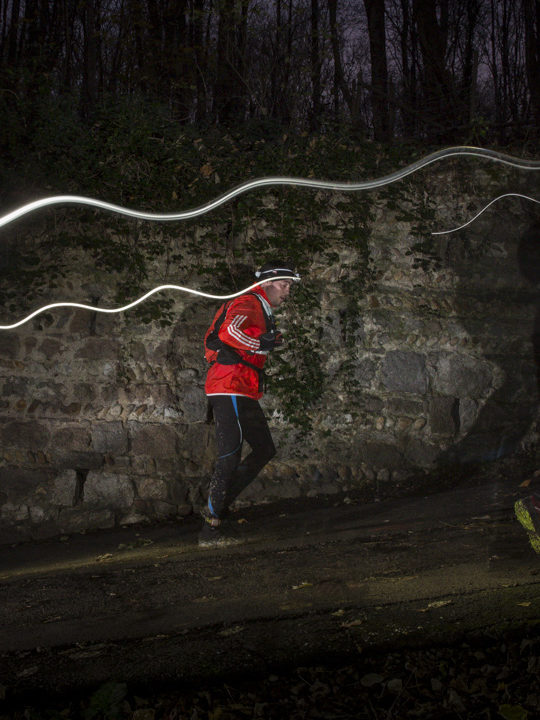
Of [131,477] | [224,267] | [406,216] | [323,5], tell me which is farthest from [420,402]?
[323,5]

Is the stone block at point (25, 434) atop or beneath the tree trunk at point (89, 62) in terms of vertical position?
beneath

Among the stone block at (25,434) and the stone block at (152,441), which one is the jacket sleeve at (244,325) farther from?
the stone block at (25,434)

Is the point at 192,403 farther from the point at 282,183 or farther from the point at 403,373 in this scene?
the point at 282,183

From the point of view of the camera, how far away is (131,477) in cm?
580

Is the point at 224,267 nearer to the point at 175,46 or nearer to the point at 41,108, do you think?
the point at 41,108

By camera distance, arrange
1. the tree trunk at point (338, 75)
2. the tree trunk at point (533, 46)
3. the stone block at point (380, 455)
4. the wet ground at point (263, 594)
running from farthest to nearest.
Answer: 1. the tree trunk at point (533, 46)
2. the tree trunk at point (338, 75)
3. the stone block at point (380, 455)
4. the wet ground at point (263, 594)

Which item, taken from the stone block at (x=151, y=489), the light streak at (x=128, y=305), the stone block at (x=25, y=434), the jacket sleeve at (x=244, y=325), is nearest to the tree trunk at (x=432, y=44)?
the light streak at (x=128, y=305)

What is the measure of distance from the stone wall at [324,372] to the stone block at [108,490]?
1 cm

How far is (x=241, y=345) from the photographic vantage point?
468cm

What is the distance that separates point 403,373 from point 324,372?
2.66 ft

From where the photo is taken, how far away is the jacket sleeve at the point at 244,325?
15.3 feet

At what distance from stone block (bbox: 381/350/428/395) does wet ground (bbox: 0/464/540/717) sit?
1212 mm

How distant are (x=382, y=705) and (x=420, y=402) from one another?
171 inches

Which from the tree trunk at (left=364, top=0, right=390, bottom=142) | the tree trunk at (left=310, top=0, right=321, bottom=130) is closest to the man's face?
the tree trunk at (left=310, top=0, right=321, bottom=130)
